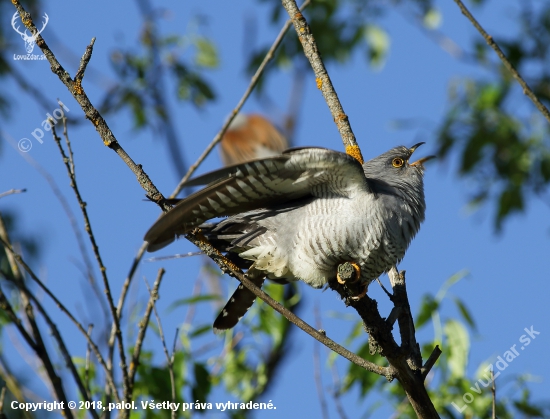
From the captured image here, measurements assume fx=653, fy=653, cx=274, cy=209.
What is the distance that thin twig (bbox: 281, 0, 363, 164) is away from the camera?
3381 mm

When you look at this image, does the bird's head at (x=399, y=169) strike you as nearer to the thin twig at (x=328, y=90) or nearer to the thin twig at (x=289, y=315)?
the thin twig at (x=328, y=90)

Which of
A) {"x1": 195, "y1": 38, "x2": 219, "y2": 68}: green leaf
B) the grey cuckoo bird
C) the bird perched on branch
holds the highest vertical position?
{"x1": 195, "y1": 38, "x2": 219, "y2": 68}: green leaf

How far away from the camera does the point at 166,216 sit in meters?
2.29

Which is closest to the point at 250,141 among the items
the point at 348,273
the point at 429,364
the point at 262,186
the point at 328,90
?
the point at 328,90

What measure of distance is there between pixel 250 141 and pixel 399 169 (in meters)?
0.98

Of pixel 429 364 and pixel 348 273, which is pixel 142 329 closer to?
pixel 348 273

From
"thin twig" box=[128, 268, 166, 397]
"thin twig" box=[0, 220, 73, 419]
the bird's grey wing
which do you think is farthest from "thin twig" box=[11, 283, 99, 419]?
the bird's grey wing

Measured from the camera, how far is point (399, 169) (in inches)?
145

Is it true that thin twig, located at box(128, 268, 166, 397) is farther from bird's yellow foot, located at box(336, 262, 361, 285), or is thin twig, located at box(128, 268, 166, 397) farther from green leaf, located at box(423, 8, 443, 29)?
green leaf, located at box(423, 8, 443, 29)

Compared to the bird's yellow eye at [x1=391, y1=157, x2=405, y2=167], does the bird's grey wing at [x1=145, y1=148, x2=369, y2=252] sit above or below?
below

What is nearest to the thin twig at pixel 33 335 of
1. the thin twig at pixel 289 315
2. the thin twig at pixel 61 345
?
the thin twig at pixel 61 345

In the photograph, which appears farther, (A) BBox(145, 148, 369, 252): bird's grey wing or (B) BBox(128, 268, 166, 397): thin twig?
(B) BBox(128, 268, 166, 397): thin twig

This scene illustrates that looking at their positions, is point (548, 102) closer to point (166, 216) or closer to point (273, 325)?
point (273, 325)

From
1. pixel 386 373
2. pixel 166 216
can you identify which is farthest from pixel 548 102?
pixel 166 216
